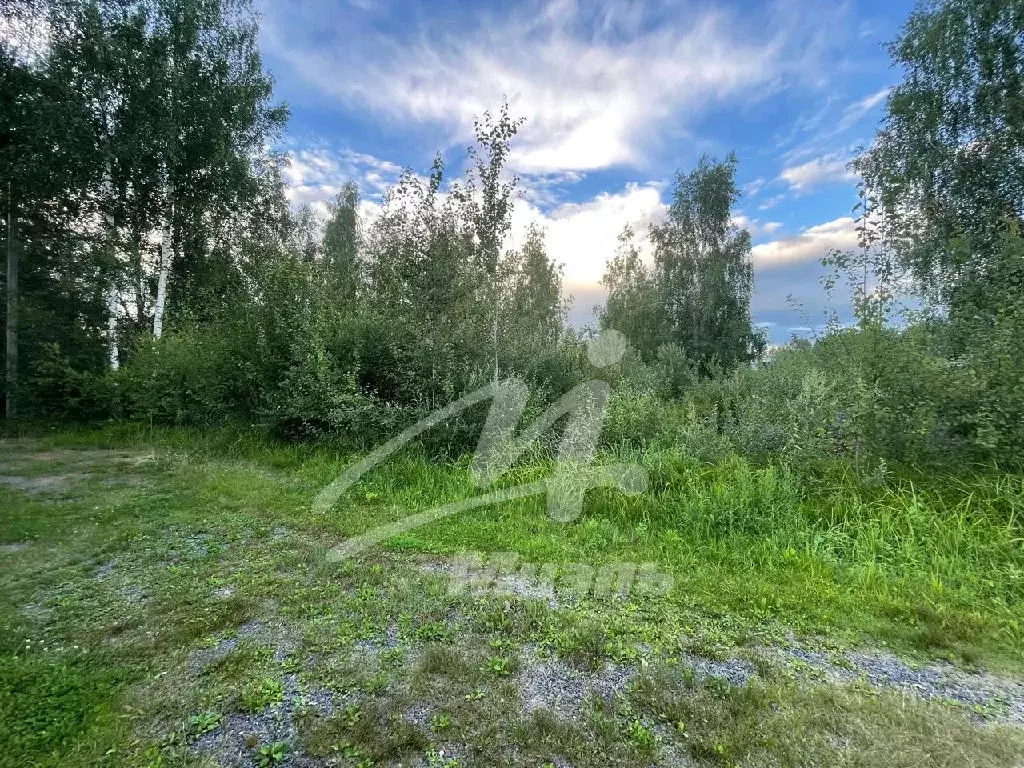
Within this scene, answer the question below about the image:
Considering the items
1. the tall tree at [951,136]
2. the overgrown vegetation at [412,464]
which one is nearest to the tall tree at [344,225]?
the overgrown vegetation at [412,464]

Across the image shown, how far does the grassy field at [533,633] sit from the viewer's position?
6.77ft

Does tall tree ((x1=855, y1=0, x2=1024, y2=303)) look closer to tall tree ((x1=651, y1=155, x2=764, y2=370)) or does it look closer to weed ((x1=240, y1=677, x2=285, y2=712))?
tall tree ((x1=651, y1=155, x2=764, y2=370))

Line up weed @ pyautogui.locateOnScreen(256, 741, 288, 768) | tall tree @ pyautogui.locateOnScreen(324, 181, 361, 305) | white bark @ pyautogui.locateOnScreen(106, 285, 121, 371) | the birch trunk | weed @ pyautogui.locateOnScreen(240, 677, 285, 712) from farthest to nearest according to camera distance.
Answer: tall tree @ pyautogui.locateOnScreen(324, 181, 361, 305), white bark @ pyautogui.locateOnScreen(106, 285, 121, 371), the birch trunk, weed @ pyautogui.locateOnScreen(240, 677, 285, 712), weed @ pyautogui.locateOnScreen(256, 741, 288, 768)

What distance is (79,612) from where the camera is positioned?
3105 millimetres

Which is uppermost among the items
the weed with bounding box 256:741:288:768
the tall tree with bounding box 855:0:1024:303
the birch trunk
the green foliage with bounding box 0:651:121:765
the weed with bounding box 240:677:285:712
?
the tall tree with bounding box 855:0:1024:303

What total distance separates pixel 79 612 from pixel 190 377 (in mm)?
7383

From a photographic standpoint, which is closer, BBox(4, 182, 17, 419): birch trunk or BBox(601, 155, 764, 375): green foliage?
BBox(4, 182, 17, 419): birch trunk

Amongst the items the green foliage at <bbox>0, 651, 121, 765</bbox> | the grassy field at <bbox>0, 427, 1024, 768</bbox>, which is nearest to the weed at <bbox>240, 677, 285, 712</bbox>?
the grassy field at <bbox>0, 427, 1024, 768</bbox>

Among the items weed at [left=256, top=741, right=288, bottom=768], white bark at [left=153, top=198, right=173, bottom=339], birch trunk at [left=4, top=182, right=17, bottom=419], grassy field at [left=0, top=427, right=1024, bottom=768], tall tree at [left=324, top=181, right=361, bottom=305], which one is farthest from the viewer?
tall tree at [left=324, top=181, right=361, bottom=305]

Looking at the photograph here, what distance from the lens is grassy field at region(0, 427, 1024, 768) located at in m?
2.06

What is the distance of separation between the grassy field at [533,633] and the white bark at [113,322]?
24.6 ft

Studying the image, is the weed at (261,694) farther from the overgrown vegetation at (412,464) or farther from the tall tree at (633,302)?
the tall tree at (633,302)

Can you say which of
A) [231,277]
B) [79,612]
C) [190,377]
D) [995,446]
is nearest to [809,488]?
[995,446]

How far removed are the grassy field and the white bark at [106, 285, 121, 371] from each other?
7.48m
